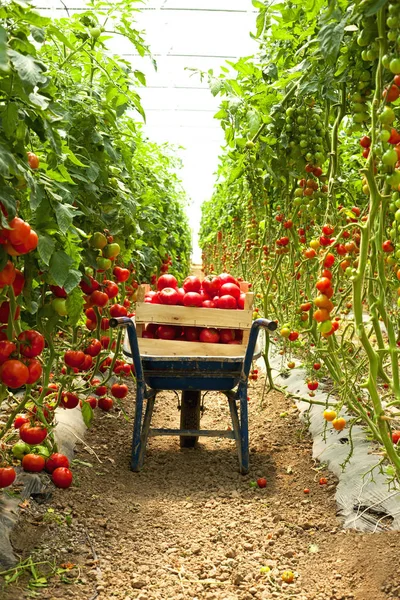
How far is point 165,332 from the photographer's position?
3645 mm

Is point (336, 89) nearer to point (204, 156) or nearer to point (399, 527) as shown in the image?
point (399, 527)

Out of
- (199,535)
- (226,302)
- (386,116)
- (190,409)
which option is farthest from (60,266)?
(190,409)

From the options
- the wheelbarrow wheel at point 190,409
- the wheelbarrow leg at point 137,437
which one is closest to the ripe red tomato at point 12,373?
the wheelbarrow leg at point 137,437

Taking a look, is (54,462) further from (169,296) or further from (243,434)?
(169,296)

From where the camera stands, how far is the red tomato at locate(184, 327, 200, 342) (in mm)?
3658

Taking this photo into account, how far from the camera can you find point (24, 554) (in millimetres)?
2273

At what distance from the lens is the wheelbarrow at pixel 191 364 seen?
3395 millimetres

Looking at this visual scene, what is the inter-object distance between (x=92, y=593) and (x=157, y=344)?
1579 millimetres

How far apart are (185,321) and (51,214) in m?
1.81

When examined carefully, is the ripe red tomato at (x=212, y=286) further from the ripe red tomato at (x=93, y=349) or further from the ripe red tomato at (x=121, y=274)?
the ripe red tomato at (x=93, y=349)

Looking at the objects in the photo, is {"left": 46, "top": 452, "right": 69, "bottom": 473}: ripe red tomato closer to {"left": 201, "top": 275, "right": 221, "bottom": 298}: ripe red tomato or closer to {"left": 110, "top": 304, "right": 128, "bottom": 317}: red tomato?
{"left": 110, "top": 304, "right": 128, "bottom": 317}: red tomato

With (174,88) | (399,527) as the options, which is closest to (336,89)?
(399,527)

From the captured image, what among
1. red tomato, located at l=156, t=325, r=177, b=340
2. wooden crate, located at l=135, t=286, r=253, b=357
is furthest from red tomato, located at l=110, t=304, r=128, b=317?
red tomato, located at l=156, t=325, r=177, b=340

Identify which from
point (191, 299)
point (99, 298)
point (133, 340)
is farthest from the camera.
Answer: point (191, 299)
